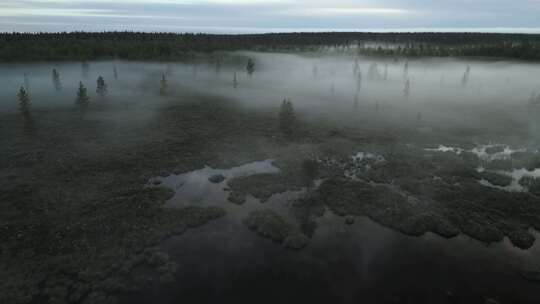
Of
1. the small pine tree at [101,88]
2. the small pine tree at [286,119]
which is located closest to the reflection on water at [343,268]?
the small pine tree at [286,119]

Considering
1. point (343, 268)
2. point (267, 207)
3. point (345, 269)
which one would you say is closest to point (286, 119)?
point (267, 207)

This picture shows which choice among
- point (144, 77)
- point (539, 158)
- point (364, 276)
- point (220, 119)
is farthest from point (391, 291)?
point (144, 77)

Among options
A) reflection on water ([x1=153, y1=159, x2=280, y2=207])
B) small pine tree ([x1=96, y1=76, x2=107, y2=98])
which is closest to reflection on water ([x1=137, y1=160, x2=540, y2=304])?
reflection on water ([x1=153, y1=159, x2=280, y2=207])

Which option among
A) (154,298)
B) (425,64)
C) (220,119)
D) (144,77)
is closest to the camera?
(154,298)

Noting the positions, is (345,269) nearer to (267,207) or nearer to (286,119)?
(267,207)

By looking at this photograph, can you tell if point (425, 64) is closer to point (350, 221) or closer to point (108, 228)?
point (350, 221)

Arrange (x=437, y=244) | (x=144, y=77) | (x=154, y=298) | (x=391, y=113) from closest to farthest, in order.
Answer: (x=154, y=298) < (x=437, y=244) < (x=391, y=113) < (x=144, y=77)

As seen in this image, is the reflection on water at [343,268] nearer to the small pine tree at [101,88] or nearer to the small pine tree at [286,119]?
the small pine tree at [286,119]

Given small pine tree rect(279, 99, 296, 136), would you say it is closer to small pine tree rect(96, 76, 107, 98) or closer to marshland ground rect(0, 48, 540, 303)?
marshland ground rect(0, 48, 540, 303)
